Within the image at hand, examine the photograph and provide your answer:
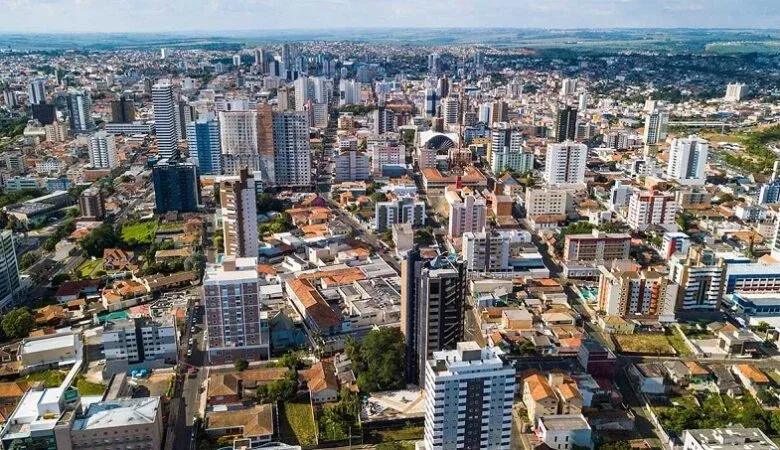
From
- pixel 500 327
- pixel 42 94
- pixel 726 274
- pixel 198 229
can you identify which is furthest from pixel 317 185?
pixel 42 94

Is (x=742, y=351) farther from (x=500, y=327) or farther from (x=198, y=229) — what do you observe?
(x=198, y=229)

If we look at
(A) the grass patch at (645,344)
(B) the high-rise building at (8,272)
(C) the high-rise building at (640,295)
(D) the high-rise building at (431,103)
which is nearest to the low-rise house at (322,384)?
(A) the grass patch at (645,344)

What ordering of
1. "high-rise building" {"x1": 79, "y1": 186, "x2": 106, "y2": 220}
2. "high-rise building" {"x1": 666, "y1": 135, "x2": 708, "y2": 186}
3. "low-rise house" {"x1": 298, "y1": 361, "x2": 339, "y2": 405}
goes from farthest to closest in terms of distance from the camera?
1. "high-rise building" {"x1": 666, "y1": 135, "x2": 708, "y2": 186}
2. "high-rise building" {"x1": 79, "y1": 186, "x2": 106, "y2": 220}
3. "low-rise house" {"x1": 298, "y1": 361, "x2": 339, "y2": 405}

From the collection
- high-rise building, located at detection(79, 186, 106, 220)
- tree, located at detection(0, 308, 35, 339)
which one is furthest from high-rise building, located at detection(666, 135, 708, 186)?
tree, located at detection(0, 308, 35, 339)

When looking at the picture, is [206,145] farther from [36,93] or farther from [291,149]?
[36,93]

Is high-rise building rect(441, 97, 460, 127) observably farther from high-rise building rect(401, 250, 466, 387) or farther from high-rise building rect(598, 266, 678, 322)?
high-rise building rect(401, 250, 466, 387)
